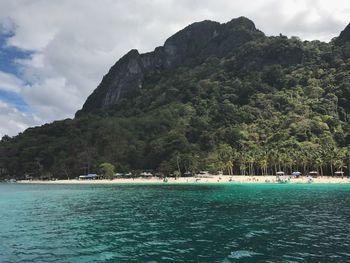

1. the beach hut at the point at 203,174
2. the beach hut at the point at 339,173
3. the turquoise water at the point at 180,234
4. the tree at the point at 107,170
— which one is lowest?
the turquoise water at the point at 180,234

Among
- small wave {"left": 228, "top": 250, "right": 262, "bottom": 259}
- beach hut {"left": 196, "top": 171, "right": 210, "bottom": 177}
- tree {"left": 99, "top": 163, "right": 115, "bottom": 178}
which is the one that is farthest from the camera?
tree {"left": 99, "top": 163, "right": 115, "bottom": 178}

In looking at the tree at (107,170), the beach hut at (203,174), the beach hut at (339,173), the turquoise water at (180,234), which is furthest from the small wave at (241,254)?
the tree at (107,170)

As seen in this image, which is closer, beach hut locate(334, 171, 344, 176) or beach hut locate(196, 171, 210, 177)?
beach hut locate(334, 171, 344, 176)

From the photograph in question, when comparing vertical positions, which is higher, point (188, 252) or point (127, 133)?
point (127, 133)

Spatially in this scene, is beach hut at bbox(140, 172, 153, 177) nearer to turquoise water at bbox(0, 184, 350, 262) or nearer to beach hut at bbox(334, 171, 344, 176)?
beach hut at bbox(334, 171, 344, 176)

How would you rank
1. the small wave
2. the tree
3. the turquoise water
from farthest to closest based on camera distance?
the tree → the turquoise water → the small wave

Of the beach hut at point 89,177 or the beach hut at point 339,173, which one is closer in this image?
the beach hut at point 339,173

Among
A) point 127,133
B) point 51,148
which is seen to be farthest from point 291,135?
point 51,148

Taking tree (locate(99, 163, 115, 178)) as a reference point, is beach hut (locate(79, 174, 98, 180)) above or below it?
below

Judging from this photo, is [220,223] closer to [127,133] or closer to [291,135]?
[291,135]

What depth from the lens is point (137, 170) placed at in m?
172

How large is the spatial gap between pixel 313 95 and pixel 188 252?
188008 mm

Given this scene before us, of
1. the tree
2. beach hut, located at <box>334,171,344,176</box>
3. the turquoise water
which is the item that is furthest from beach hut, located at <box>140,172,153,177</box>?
the turquoise water

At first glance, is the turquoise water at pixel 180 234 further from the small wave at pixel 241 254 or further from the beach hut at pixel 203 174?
the beach hut at pixel 203 174
